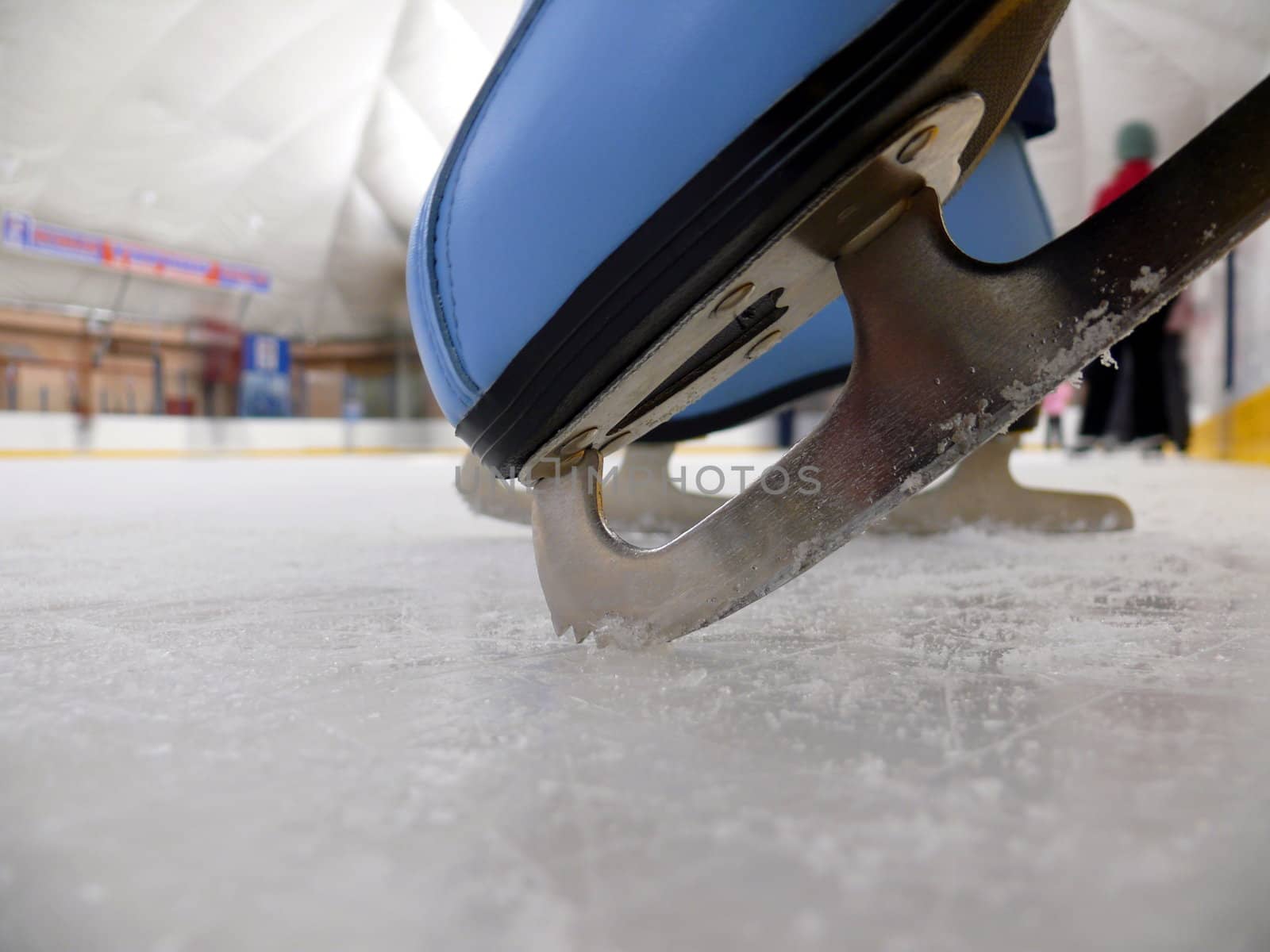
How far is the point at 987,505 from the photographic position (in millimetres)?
1067

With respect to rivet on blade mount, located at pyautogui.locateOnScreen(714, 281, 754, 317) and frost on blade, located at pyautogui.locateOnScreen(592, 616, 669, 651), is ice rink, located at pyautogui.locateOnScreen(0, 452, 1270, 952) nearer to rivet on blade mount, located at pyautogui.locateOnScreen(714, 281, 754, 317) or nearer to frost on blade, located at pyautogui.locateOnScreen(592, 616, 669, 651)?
frost on blade, located at pyautogui.locateOnScreen(592, 616, 669, 651)

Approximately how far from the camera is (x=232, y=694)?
1.25 feet

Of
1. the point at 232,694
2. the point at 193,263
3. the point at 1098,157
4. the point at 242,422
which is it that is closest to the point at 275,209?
the point at 193,263

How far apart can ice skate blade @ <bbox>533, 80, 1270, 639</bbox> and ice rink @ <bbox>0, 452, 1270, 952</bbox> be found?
0.06m

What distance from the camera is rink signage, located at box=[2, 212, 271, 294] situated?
288 inches

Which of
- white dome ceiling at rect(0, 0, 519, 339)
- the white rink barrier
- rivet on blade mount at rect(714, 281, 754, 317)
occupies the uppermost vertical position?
white dome ceiling at rect(0, 0, 519, 339)

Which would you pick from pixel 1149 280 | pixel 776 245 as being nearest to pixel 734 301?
pixel 776 245

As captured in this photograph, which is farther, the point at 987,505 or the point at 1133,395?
the point at 1133,395

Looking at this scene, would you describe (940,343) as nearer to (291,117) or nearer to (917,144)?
(917,144)

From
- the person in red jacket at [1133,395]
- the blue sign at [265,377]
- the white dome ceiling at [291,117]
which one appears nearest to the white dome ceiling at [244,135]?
the white dome ceiling at [291,117]

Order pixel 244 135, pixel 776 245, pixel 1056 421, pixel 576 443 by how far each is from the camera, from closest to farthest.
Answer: pixel 776 245, pixel 576 443, pixel 1056 421, pixel 244 135

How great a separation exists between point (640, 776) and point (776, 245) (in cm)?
24

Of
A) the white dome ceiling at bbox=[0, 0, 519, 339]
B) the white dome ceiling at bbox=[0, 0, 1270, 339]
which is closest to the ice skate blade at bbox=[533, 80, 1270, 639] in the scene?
the white dome ceiling at bbox=[0, 0, 1270, 339]

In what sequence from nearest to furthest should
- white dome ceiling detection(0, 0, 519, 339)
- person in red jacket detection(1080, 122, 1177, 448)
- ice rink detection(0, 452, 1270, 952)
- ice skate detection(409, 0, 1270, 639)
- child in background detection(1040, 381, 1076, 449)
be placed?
1. ice rink detection(0, 452, 1270, 952)
2. ice skate detection(409, 0, 1270, 639)
3. person in red jacket detection(1080, 122, 1177, 448)
4. child in background detection(1040, 381, 1076, 449)
5. white dome ceiling detection(0, 0, 519, 339)
